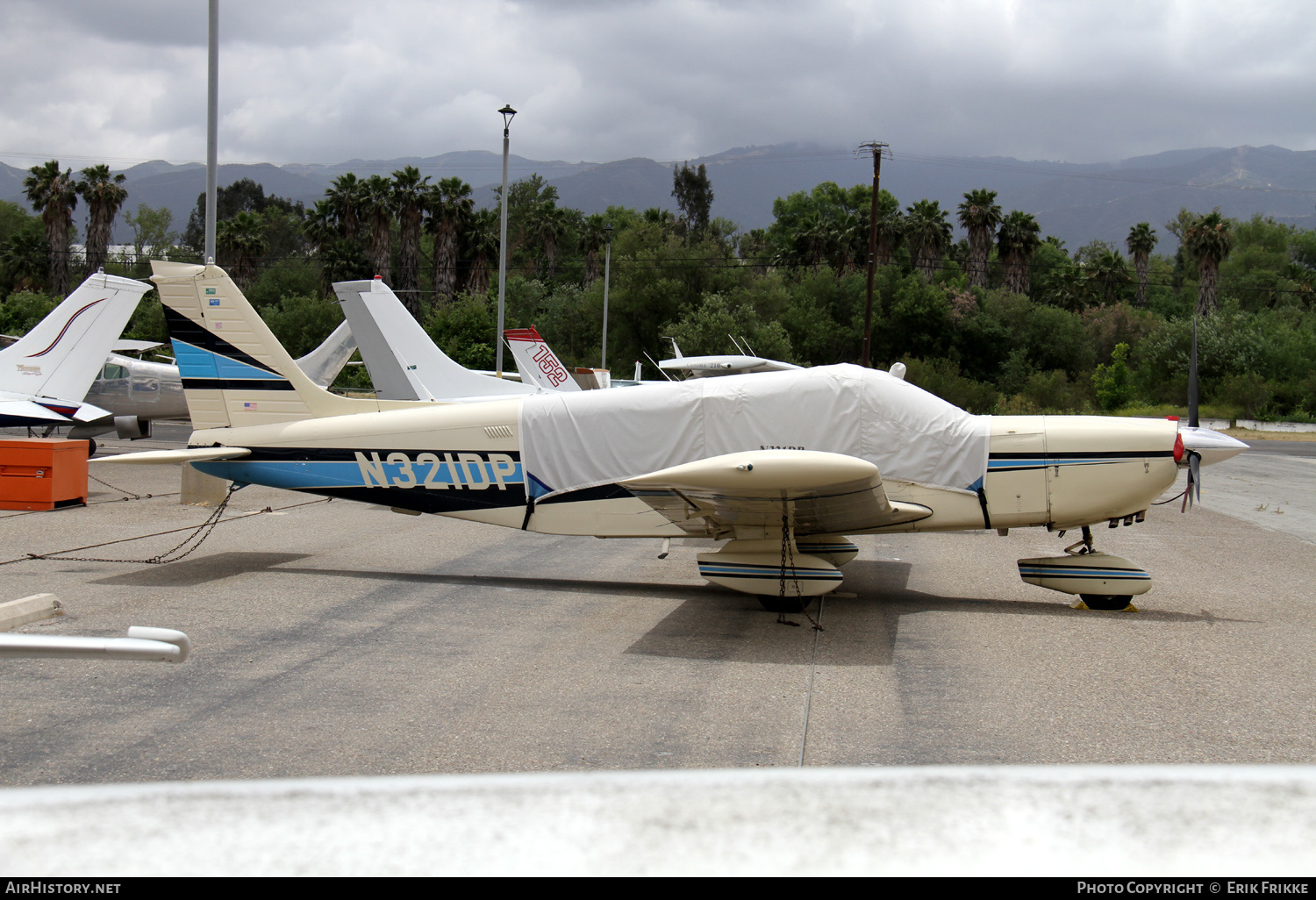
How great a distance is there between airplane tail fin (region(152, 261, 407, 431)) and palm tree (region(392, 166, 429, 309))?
46158 millimetres

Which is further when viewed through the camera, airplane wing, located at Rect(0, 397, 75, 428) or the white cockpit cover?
airplane wing, located at Rect(0, 397, 75, 428)

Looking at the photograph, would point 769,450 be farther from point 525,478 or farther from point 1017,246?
point 1017,246

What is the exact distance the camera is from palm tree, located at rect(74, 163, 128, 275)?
5644cm

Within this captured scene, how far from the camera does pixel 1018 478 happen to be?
8.66 meters

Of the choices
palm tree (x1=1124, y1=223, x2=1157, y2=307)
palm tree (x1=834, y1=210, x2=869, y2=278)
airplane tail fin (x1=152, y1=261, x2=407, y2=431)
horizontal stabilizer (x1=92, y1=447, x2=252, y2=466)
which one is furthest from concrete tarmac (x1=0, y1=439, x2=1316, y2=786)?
palm tree (x1=1124, y1=223, x2=1157, y2=307)

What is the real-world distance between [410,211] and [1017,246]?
1503 inches

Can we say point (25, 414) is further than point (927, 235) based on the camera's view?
No

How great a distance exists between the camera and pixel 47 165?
56250mm

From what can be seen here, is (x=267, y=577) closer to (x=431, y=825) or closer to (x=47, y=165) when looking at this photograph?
(x=431, y=825)

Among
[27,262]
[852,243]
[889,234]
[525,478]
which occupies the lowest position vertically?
[525,478]

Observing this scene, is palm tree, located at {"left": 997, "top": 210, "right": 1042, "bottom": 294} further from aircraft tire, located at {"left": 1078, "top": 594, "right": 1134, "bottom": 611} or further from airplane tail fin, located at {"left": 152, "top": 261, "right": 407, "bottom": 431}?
airplane tail fin, located at {"left": 152, "top": 261, "right": 407, "bottom": 431}

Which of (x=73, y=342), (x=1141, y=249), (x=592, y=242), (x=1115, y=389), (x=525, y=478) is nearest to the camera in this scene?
(x=525, y=478)

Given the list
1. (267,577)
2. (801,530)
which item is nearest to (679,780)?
(801,530)

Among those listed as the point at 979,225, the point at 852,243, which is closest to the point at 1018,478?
the point at 852,243
